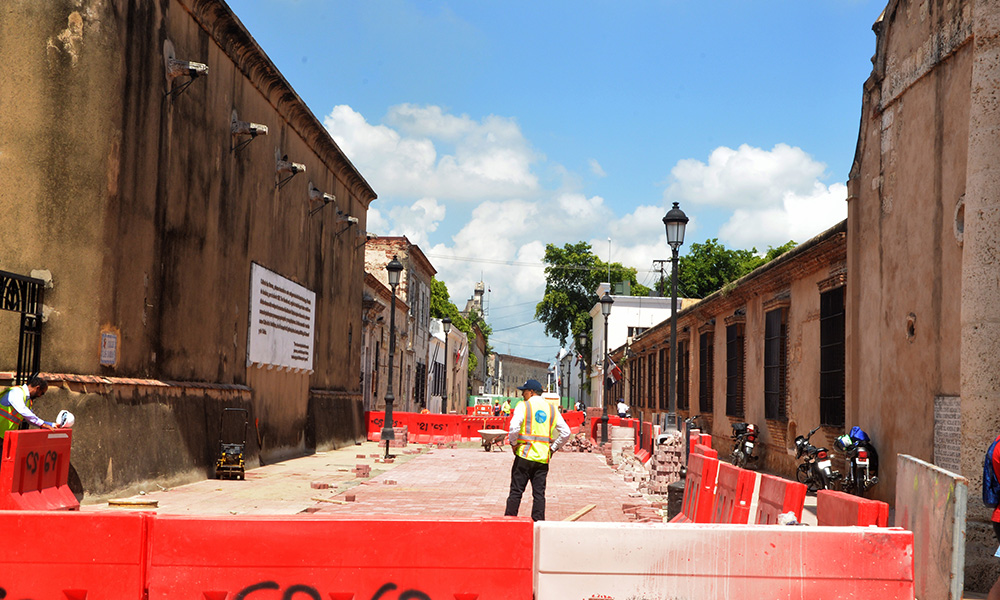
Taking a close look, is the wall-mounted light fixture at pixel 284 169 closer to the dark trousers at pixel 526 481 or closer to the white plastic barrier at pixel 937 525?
the dark trousers at pixel 526 481

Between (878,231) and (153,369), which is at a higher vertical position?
(878,231)

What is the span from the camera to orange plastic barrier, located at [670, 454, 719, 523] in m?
10.4

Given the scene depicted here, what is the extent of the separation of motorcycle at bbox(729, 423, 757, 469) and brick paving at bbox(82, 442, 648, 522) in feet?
8.69

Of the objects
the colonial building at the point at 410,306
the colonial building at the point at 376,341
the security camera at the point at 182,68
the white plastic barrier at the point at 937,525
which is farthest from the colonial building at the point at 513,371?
the white plastic barrier at the point at 937,525

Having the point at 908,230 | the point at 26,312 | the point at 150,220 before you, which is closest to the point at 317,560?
the point at 26,312

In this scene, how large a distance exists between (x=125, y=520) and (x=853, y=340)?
1082cm

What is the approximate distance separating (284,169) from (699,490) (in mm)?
13944

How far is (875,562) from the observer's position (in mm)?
6016

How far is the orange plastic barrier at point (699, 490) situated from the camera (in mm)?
10383

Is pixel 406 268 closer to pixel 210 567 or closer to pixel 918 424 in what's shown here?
pixel 918 424

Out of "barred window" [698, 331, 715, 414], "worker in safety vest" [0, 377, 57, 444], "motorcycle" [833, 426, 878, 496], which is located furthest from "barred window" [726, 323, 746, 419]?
"worker in safety vest" [0, 377, 57, 444]

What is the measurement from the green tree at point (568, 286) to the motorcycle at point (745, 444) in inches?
2024

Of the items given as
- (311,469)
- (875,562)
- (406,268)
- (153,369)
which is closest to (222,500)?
(153,369)

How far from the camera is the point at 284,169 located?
2198 centimetres
